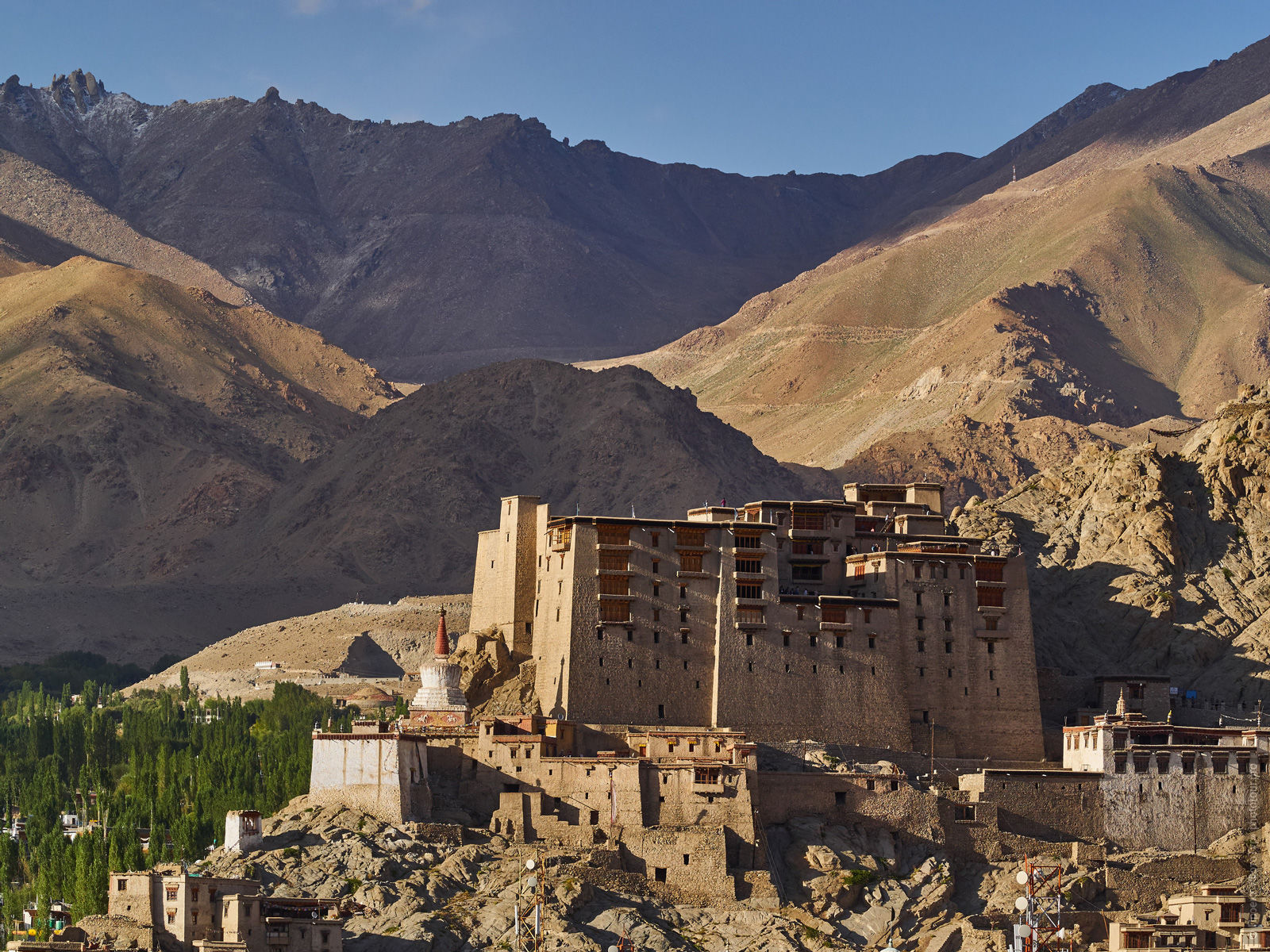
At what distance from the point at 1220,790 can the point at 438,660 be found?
118 ft

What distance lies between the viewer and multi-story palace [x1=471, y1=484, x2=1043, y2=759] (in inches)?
3974

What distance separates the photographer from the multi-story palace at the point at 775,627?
101m

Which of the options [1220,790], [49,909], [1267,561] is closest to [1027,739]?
[1220,790]

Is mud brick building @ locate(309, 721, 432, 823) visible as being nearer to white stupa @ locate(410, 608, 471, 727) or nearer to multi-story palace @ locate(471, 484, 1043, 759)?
white stupa @ locate(410, 608, 471, 727)

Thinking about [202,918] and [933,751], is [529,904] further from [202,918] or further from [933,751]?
[933,751]

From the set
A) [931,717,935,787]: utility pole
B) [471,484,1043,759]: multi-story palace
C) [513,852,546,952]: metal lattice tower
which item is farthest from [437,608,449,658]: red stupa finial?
[931,717,935,787]: utility pole

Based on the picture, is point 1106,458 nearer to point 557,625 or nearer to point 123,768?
point 557,625

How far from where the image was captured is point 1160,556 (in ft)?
406

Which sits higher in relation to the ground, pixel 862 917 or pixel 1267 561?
pixel 1267 561

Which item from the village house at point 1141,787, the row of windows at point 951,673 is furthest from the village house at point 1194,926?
the row of windows at point 951,673

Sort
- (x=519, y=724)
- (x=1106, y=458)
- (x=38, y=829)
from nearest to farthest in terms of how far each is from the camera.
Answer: (x=519, y=724) → (x=38, y=829) → (x=1106, y=458)

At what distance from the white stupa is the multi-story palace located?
438 cm

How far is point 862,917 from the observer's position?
9050 centimetres

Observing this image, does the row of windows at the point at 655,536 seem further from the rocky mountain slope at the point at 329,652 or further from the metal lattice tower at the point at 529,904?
the rocky mountain slope at the point at 329,652
